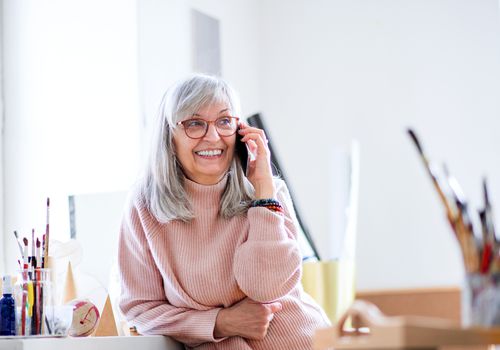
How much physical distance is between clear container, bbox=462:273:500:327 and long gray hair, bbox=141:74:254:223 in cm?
105

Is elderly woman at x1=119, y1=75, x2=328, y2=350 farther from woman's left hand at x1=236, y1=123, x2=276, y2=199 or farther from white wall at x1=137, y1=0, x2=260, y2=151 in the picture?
white wall at x1=137, y1=0, x2=260, y2=151

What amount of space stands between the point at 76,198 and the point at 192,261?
1.05m

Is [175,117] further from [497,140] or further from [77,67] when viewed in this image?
[497,140]

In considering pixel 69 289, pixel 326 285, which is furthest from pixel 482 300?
pixel 326 285

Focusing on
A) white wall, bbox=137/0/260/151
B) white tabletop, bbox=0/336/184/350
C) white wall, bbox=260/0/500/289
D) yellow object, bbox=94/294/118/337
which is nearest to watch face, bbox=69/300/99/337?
yellow object, bbox=94/294/118/337

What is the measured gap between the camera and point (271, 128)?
4.25m

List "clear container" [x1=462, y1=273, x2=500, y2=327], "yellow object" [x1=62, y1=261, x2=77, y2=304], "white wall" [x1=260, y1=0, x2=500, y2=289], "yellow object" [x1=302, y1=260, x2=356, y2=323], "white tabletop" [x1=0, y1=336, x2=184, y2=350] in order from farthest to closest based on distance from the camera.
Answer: "white wall" [x1=260, y1=0, x2=500, y2=289], "yellow object" [x1=302, y1=260, x2=356, y2=323], "yellow object" [x1=62, y1=261, x2=77, y2=304], "white tabletop" [x1=0, y1=336, x2=184, y2=350], "clear container" [x1=462, y1=273, x2=500, y2=327]

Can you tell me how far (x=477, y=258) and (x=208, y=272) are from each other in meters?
1.02

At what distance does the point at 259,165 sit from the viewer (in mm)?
2199

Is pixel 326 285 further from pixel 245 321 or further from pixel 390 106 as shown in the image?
pixel 390 106

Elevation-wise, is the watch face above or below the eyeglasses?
below

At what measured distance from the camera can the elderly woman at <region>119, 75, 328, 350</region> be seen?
2072mm

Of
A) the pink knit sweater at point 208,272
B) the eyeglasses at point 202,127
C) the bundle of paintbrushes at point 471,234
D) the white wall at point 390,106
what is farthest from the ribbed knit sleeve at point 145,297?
the white wall at point 390,106

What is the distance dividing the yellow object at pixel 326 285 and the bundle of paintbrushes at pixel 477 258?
5.81 ft
